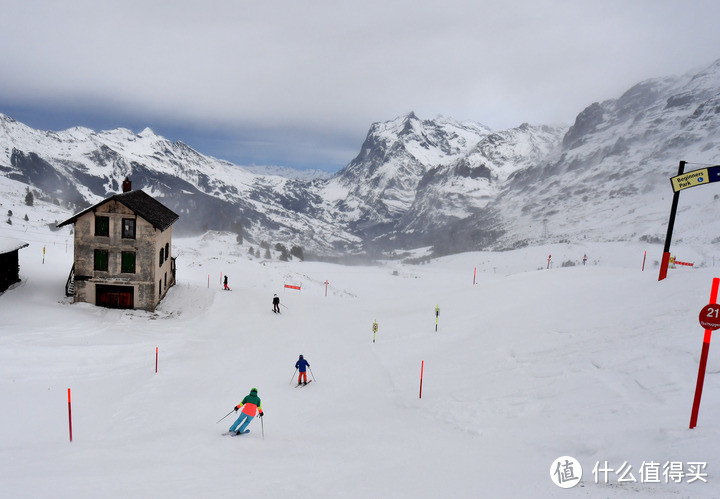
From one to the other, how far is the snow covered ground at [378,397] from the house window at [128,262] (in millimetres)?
3210

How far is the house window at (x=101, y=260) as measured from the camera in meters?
29.9

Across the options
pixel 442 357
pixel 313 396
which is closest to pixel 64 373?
pixel 313 396

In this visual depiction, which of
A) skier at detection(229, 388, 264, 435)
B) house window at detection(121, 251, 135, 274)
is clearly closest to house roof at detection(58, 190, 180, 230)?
house window at detection(121, 251, 135, 274)

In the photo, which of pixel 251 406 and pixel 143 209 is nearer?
pixel 251 406

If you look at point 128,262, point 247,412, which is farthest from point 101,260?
point 247,412

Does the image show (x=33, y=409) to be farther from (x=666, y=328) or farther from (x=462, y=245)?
(x=462, y=245)

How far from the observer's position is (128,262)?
→ 30.3 meters

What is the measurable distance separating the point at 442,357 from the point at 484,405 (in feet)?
18.7

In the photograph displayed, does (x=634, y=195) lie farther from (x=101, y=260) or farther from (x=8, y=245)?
(x=8, y=245)

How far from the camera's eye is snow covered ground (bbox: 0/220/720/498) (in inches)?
366

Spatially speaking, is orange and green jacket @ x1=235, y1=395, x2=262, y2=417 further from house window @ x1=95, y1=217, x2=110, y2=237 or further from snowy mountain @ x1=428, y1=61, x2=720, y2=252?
snowy mountain @ x1=428, y1=61, x2=720, y2=252

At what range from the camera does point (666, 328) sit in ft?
47.8

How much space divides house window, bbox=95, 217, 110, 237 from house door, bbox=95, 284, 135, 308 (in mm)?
3762

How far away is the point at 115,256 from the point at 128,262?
963mm
